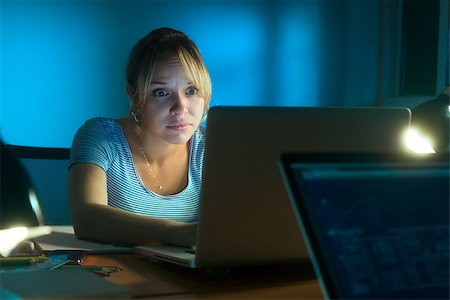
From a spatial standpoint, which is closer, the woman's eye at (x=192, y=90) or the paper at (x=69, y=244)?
the paper at (x=69, y=244)

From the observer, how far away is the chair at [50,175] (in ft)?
6.19

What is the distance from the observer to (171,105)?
1690mm

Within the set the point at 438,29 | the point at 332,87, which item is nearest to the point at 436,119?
the point at 438,29

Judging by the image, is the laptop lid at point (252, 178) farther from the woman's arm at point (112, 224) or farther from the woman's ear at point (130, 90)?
the woman's ear at point (130, 90)

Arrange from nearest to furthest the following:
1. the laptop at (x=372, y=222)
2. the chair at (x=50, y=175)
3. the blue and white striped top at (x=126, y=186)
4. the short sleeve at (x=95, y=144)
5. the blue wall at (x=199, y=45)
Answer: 1. the laptop at (x=372, y=222)
2. the short sleeve at (x=95, y=144)
3. the blue and white striped top at (x=126, y=186)
4. the chair at (x=50, y=175)
5. the blue wall at (x=199, y=45)

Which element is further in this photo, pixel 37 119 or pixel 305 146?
pixel 37 119

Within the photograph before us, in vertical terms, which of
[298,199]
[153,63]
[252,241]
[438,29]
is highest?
[438,29]

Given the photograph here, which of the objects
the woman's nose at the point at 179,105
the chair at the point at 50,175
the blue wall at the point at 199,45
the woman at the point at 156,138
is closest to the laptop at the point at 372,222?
the woman at the point at 156,138

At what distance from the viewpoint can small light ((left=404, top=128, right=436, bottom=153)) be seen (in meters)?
0.97

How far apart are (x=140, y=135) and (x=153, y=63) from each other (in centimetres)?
21

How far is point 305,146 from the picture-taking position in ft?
2.96

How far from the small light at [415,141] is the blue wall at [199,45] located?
7.37ft

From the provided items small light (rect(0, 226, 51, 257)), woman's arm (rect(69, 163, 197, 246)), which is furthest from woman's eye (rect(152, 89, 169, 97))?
small light (rect(0, 226, 51, 257))

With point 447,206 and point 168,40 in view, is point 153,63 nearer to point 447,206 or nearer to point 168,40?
point 168,40
